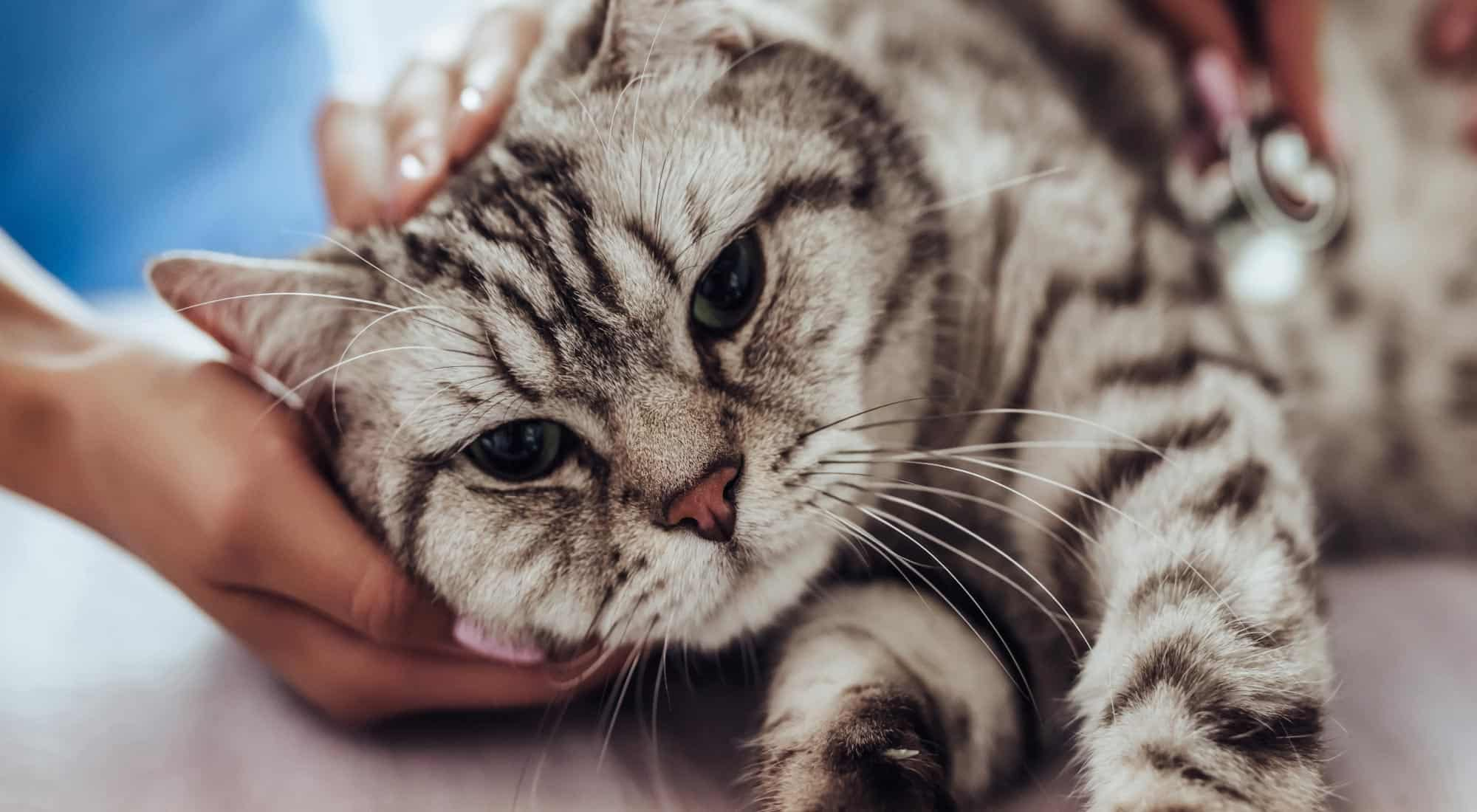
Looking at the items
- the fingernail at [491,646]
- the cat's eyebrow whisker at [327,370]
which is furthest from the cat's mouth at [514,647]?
the cat's eyebrow whisker at [327,370]

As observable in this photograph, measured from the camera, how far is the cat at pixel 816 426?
0.78 metres

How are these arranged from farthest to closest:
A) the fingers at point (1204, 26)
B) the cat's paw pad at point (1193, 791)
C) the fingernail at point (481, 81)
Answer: the fingers at point (1204, 26)
the fingernail at point (481, 81)
the cat's paw pad at point (1193, 791)

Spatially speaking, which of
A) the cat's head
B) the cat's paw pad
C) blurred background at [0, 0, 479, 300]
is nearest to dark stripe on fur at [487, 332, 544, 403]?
the cat's head

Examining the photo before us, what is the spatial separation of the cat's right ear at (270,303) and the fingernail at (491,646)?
0.27 metres

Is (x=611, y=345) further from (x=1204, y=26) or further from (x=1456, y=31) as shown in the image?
(x=1456, y=31)

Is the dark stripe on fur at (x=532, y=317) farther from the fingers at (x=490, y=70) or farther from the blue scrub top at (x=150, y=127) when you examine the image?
the blue scrub top at (x=150, y=127)

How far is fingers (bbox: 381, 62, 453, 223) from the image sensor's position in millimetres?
921

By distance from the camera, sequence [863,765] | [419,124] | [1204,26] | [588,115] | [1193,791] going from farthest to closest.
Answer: [1204,26] < [419,124] < [588,115] < [863,765] < [1193,791]

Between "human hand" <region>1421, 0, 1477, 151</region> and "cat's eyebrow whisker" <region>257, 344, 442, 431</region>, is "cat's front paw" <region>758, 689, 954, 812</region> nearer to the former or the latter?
"cat's eyebrow whisker" <region>257, 344, 442, 431</region>

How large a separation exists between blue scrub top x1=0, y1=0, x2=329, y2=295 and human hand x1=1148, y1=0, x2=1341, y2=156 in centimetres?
145

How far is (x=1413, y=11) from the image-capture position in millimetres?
1408

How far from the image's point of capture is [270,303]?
0.84m

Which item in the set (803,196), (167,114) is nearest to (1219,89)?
(803,196)

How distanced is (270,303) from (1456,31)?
1.54 metres
